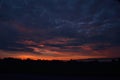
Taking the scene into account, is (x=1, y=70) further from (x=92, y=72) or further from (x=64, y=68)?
(x=92, y=72)

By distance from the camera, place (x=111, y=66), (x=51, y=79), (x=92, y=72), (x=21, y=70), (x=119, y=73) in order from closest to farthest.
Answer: (x=51, y=79), (x=119, y=73), (x=92, y=72), (x=111, y=66), (x=21, y=70)

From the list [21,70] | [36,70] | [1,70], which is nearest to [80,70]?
[36,70]

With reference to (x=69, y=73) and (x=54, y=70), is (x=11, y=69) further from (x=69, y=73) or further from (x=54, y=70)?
(x=69, y=73)

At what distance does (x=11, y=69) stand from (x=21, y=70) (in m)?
1.41

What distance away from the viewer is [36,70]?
2288cm

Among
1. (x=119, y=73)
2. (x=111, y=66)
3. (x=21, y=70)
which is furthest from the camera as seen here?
(x=21, y=70)

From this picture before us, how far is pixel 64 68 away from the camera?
22625 millimetres

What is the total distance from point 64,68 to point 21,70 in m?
4.38

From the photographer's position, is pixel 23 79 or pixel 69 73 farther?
pixel 69 73

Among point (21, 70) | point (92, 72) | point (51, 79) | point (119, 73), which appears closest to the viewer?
point (51, 79)

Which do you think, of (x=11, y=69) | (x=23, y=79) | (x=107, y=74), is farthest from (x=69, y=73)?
(x=11, y=69)

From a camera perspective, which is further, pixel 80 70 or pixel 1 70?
pixel 1 70

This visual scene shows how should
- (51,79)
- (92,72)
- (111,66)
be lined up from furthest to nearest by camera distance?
(111,66) → (92,72) → (51,79)

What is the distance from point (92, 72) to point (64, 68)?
11.3ft
